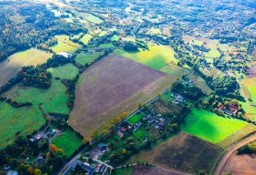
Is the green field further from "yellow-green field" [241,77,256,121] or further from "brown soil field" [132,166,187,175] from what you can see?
"yellow-green field" [241,77,256,121]

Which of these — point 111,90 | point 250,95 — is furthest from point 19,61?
point 250,95

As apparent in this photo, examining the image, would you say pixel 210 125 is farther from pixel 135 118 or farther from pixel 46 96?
pixel 46 96

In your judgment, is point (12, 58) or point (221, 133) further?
point (12, 58)

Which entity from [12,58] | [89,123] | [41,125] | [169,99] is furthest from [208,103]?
[12,58]

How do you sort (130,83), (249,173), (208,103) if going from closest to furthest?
(249,173) → (208,103) → (130,83)

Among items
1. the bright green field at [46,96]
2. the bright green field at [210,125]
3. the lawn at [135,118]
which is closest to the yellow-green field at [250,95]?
the bright green field at [210,125]

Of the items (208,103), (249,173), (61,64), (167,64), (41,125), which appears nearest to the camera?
(249,173)

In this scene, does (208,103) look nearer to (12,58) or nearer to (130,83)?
(130,83)
